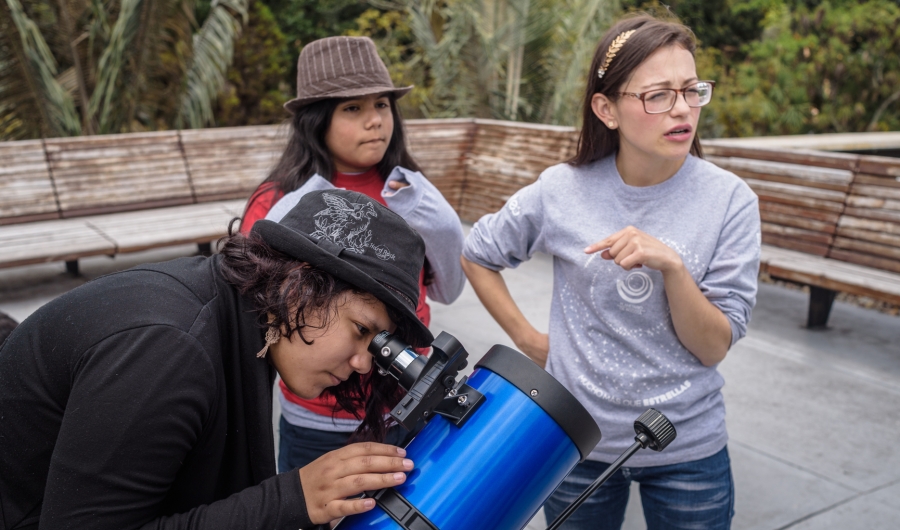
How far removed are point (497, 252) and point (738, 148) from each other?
4407 millimetres

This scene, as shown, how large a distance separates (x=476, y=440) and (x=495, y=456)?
4 cm

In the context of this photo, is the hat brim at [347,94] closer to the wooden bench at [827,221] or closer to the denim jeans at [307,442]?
the denim jeans at [307,442]

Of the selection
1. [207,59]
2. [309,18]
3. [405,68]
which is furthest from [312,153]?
[309,18]

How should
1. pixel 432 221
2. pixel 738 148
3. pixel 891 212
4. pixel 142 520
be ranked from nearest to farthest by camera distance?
pixel 142 520, pixel 432 221, pixel 891 212, pixel 738 148

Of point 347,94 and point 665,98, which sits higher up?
point 665,98

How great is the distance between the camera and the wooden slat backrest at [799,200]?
5.37m

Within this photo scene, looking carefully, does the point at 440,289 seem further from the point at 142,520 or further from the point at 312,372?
the point at 142,520

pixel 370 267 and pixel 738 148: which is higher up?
pixel 370 267

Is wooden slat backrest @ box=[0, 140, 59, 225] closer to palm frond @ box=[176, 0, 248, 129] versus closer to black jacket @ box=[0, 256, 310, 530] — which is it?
palm frond @ box=[176, 0, 248, 129]

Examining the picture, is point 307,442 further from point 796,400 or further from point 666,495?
point 796,400

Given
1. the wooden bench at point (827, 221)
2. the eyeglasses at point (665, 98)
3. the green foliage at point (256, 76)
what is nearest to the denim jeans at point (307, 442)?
the eyeglasses at point (665, 98)

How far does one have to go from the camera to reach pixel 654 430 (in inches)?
51.8

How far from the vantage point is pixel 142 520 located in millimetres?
1155

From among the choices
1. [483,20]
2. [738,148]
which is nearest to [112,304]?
[738,148]
